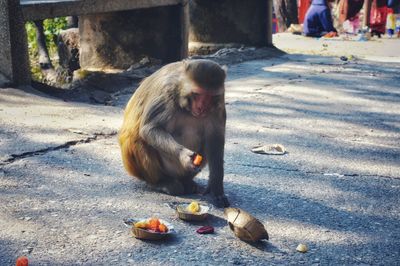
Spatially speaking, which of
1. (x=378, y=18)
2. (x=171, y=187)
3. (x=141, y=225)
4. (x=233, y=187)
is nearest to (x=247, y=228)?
(x=141, y=225)

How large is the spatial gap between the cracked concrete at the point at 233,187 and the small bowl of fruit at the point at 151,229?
2.0 inches

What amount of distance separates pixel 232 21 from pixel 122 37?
2.97 metres

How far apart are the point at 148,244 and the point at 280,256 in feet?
2.11

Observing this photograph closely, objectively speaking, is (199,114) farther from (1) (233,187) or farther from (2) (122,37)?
(2) (122,37)

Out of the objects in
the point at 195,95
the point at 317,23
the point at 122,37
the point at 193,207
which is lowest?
the point at 193,207

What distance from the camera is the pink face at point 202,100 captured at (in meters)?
3.79

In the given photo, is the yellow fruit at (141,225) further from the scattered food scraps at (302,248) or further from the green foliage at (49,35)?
the green foliage at (49,35)

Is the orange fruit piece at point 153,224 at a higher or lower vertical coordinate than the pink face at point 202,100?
lower

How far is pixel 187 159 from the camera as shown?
3.86 metres

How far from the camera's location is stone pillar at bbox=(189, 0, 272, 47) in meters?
11.9

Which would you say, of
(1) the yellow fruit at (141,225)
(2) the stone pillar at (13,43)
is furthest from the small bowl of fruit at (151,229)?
(2) the stone pillar at (13,43)

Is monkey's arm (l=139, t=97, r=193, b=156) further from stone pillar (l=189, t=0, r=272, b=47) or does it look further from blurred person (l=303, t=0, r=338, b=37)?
blurred person (l=303, t=0, r=338, b=37)

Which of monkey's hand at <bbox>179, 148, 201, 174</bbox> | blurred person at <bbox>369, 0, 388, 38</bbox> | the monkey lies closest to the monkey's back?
the monkey

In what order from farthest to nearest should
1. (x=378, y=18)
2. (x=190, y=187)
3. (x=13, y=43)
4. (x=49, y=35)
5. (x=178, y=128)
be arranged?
(x=378, y=18) → (x=49, y=35) → (x=13, y=43) → (x=190, y=187) → (x=178, y=128)
